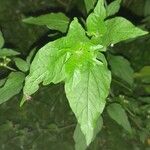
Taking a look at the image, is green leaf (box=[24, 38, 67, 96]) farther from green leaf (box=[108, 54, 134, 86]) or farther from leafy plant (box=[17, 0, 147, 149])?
green leaf (box=[108, 54, 134, 86])

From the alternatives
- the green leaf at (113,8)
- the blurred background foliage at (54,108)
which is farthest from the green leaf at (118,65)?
the blurred background foliage at (54,108)

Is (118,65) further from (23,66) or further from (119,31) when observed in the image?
(119,31)

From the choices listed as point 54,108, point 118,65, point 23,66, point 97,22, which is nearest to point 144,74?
point 54,108

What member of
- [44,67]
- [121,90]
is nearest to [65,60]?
[44,67]

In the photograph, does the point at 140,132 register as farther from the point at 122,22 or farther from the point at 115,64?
the point at 122,22

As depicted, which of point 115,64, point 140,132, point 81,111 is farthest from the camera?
point 140,132

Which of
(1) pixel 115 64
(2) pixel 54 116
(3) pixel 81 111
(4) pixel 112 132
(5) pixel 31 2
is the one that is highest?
(3) pixel 81 111
